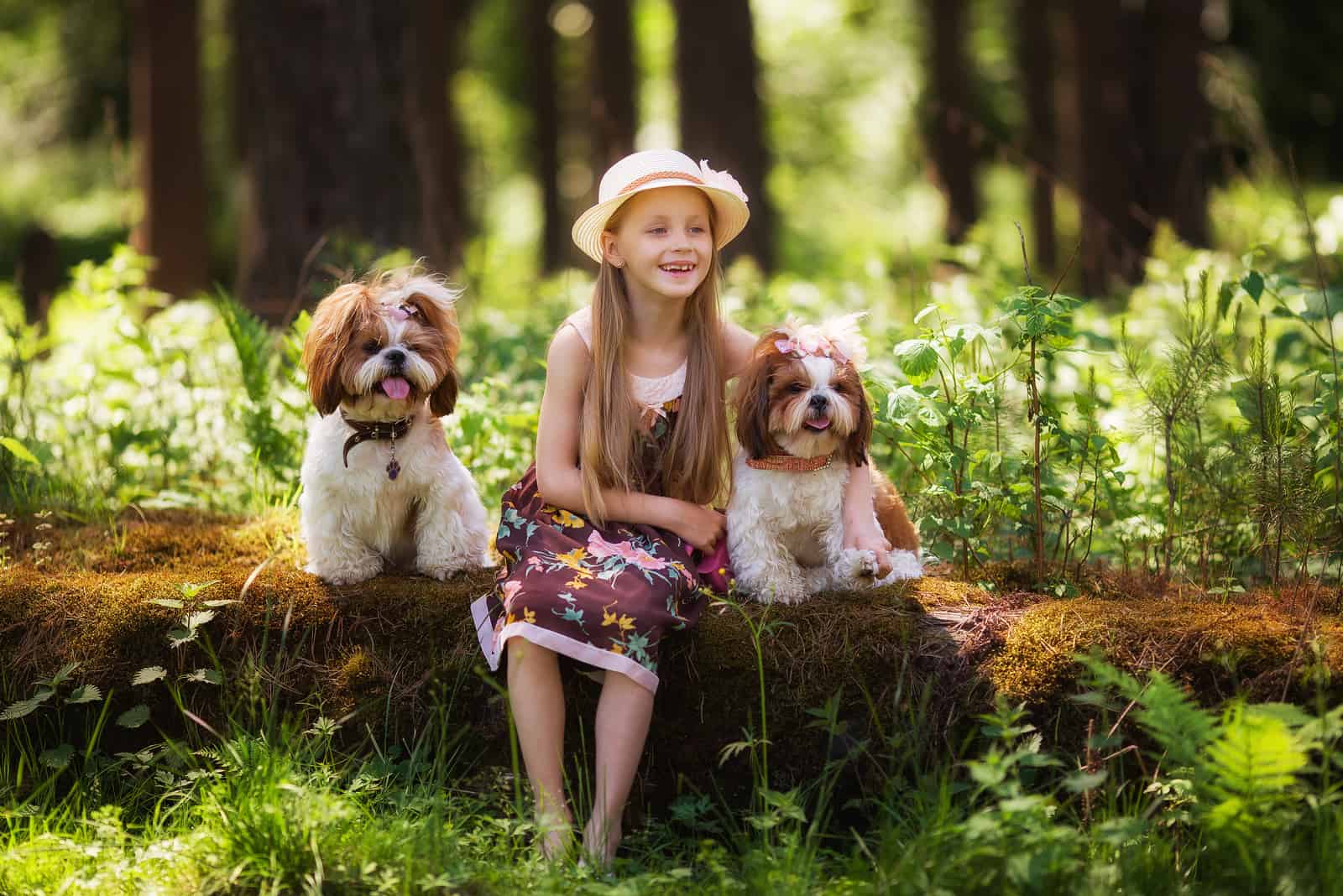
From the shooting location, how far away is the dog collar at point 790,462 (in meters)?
3.66

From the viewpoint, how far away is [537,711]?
3357mm

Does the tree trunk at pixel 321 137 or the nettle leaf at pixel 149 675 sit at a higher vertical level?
the tree trunk at pixel 321 137

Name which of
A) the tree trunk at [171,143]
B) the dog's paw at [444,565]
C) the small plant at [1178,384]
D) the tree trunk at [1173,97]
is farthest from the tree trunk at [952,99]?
the dog's paw at [444,565]

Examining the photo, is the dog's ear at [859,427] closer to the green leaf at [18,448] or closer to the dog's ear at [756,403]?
the dog's ear at [756,403]

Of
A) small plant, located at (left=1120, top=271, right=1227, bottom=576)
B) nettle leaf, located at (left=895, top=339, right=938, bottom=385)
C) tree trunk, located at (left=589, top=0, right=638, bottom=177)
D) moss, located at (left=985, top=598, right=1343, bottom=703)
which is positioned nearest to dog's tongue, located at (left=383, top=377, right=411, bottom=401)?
nettle leaf, located at (left=895, top=339, right=938, bottom=385)

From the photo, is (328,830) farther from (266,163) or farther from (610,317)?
(266,163)

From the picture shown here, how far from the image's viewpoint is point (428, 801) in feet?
10.7

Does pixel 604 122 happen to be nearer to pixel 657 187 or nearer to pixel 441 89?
pixel 657 187

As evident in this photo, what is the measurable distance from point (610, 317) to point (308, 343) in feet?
3.12

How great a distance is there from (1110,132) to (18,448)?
10212 mm

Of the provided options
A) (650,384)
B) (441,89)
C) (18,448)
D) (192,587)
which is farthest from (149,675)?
(441,89)

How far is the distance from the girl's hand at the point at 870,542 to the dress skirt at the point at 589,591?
0.50 metres

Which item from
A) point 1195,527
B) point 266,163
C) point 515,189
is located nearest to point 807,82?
point 515,189

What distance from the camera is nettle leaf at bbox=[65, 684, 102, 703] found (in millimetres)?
3658
